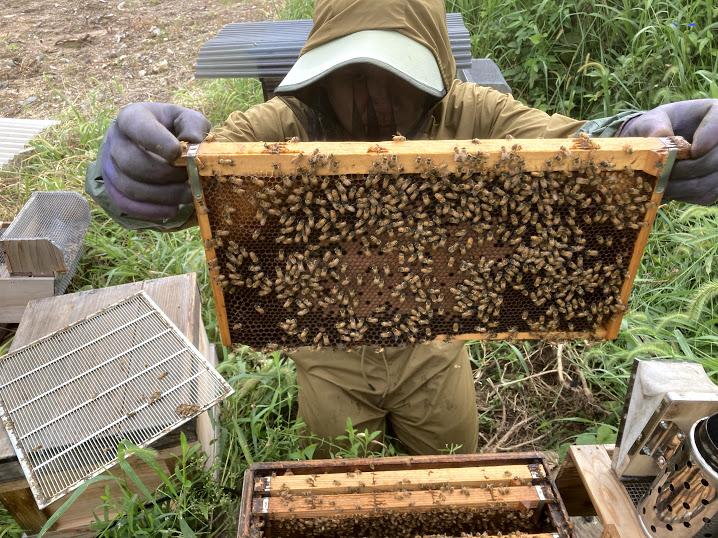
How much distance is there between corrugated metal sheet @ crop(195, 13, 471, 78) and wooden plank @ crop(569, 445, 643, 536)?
422 centimetres

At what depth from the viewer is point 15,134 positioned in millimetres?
7332

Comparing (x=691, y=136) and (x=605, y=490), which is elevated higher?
(x=691, y=136)

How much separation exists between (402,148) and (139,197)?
1.30 meters

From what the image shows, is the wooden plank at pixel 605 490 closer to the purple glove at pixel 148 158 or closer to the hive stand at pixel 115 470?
the hive stand at pixel 115 470

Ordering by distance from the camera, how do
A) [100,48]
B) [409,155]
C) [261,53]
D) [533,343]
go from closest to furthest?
[409,155] → [533,343] → [261,53] → [100,48]

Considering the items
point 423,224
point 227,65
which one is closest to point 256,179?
point 423,224

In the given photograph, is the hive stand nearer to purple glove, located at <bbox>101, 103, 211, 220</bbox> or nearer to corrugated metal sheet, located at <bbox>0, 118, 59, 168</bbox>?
purple glove, located at <bbox>101, 103, 211, 220</bbox>

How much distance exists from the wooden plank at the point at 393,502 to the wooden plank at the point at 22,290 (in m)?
3.52

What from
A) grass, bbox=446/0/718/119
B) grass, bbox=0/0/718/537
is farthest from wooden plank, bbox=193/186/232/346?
grass, bbox=446/0/718/119

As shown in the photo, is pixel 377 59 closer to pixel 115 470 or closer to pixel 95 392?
pixel 95 392

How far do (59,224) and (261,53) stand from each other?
2.92 meters

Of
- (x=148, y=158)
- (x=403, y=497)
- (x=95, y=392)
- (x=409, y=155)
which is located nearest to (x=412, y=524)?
(x=403, y=497)

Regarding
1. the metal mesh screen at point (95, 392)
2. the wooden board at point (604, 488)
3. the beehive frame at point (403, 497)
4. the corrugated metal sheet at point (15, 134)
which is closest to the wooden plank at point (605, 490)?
the wooden board at point (604, 488)

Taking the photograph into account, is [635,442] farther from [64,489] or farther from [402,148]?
[64,489]
